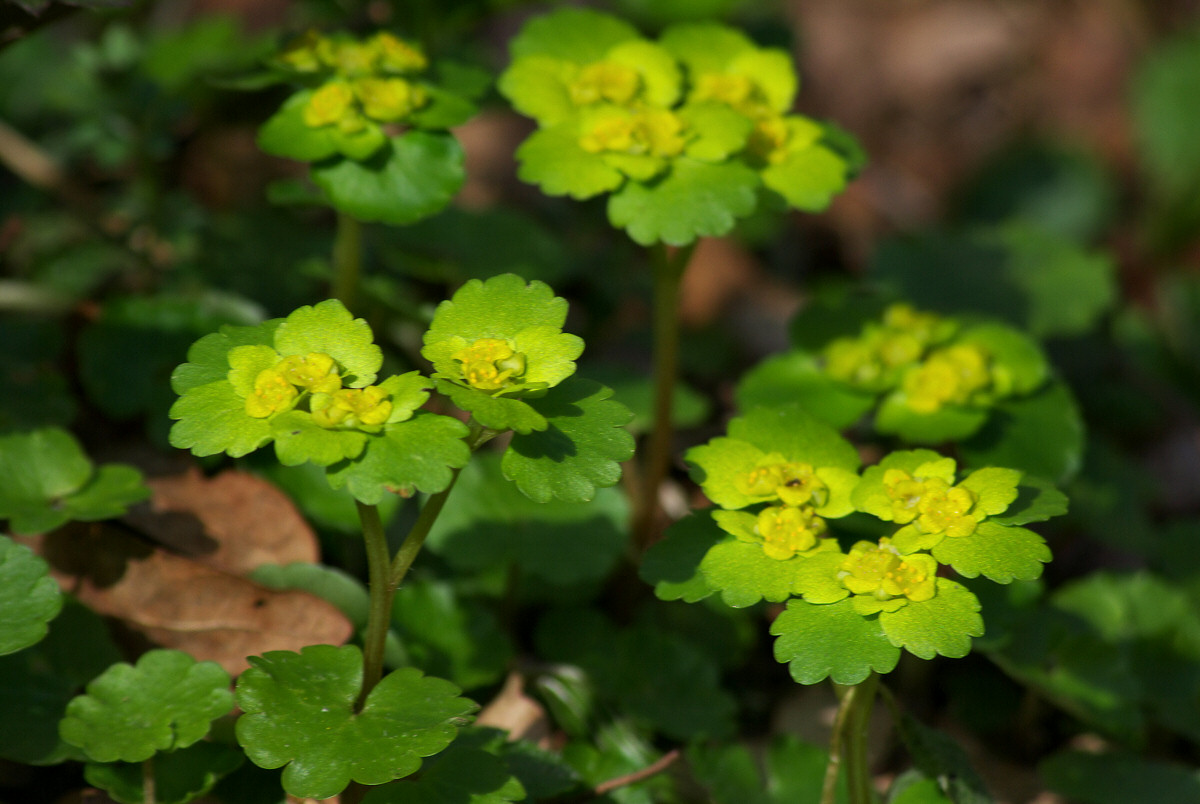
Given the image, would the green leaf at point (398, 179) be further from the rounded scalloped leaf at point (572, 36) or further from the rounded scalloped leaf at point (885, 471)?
the rounded scalloped leaf at point (885, 471)

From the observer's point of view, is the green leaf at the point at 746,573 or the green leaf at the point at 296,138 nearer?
the green leaf at the point at 746,573

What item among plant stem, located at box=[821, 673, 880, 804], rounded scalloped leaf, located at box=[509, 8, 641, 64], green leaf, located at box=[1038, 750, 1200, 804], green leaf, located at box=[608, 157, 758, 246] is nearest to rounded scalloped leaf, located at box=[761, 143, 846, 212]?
green leaf, located at box=[608, 157, 758, 246]

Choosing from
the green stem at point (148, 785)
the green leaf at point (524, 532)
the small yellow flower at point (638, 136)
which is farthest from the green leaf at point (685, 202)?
the green stem at point (148, 785)

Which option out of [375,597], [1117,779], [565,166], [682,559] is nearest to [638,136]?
[565,166]

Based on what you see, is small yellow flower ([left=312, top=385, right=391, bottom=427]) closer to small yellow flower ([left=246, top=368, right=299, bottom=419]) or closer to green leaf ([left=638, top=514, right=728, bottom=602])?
small yellow flower ([left=246, top=368, right=299, bottom=419])

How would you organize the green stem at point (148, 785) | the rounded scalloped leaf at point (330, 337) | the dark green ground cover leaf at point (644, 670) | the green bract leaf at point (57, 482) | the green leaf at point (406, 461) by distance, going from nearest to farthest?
the green leaf at point (406, 461) → the rounded scalloped leaf at point (330, 337) → the green stem at point (148, 785) → the green bract leaf at point (57, 482) → the dark green ground cover leaf at point (644, 670)
